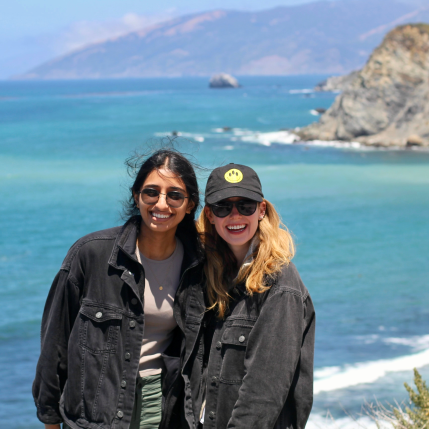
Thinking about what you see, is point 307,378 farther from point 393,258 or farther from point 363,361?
point 393,258

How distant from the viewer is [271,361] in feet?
8.81

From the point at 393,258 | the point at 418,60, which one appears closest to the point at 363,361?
the point at 393,258

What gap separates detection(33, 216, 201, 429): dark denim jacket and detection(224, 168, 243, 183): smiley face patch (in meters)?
0.61

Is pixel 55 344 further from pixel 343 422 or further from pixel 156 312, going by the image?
pixel 343 422

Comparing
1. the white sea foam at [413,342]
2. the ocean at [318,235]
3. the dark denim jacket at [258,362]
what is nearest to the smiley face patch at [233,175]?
the dark denim jacket at [258,362]

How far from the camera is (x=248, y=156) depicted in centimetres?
3819

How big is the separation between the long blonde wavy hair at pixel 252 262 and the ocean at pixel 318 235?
2.66ft

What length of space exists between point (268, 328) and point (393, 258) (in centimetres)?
1609

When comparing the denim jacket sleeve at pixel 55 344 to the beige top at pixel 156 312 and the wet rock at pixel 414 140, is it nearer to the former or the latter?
the beige top at pixel 156 312

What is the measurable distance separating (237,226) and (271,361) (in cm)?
71

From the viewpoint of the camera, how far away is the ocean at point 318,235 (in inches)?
408

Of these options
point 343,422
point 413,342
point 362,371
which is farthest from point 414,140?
point 343,422

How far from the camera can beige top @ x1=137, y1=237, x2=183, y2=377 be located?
3.01m

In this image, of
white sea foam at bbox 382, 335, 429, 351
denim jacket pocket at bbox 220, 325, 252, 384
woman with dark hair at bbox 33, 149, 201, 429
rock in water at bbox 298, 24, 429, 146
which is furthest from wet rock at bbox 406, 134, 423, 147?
denim jacket pocket at bbox 220, 325, 252, 384
